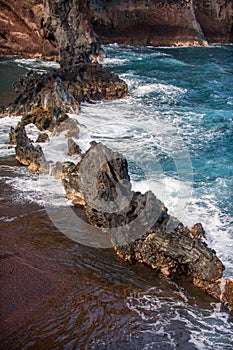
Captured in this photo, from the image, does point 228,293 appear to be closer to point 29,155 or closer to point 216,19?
point 29,155

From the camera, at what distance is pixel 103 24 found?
120 feet

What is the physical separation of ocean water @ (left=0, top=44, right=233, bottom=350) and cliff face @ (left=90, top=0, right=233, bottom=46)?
8.92 m

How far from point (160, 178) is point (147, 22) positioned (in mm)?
27340

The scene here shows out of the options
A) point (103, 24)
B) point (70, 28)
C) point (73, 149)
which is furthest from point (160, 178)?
point (103, 24)

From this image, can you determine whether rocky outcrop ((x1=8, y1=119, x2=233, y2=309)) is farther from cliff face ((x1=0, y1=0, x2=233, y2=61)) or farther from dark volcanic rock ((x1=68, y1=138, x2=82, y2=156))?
cliff face ((x1=0, y1=0, x2=233, y2=61))

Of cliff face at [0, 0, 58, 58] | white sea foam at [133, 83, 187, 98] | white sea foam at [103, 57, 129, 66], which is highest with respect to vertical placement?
cliff face at [0, 0, 58, 58]

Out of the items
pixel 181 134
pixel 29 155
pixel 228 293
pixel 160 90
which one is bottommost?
pixel 228 293

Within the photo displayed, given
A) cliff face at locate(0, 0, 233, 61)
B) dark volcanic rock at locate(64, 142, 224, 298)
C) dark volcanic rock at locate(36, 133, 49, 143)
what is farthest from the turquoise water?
cliff face at locate(0, 0, 233, 61)

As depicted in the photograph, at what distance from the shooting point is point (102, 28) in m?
37.0

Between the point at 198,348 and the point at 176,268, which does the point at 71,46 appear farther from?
the point at 198,348

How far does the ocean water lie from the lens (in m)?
6.61

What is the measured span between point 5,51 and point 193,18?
592 inches

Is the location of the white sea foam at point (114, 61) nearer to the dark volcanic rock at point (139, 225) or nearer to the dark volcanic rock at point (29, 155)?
the dark volcanic rock at point (29, 155)

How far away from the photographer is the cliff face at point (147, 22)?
36562 mm
